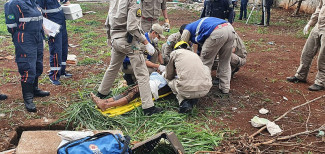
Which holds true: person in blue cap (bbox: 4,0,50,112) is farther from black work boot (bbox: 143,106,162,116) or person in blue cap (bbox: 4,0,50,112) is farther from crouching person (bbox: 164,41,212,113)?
crouching person (bbox: 164,41,212,113)

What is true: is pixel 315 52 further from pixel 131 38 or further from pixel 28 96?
pixel 28 96

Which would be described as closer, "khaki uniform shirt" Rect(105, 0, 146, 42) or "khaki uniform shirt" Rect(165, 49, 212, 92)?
"khaki uniform shirt" Rect(105, 0, 146, 42)

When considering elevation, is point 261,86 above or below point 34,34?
below

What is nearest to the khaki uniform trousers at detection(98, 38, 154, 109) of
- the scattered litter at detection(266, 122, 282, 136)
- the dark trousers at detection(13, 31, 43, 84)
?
the dark trousers at detection(13, 31, 43, 84)

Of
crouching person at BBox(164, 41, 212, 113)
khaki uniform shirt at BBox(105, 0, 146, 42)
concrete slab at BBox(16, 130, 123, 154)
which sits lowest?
concrete slab at BBox(16, 130, 123, 154)

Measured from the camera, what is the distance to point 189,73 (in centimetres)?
375

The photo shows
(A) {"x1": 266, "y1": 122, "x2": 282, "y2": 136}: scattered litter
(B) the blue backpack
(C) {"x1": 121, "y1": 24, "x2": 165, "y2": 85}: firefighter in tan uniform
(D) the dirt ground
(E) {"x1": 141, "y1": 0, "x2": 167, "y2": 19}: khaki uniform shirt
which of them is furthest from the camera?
(E) {"x1": 141, "y1": 0, "x2": 167, "y2": 19}: khaki uniform shirt

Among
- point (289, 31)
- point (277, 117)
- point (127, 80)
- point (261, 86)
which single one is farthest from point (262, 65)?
point (289, 31)

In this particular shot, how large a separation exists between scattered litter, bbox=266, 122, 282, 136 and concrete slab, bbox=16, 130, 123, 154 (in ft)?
8.18

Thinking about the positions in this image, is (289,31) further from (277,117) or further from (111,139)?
(111,139)

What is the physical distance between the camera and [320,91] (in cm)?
470

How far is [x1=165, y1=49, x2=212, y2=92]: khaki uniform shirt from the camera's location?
3746 mm

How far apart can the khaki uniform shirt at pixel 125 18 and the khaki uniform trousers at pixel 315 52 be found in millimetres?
3062

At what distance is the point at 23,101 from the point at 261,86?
398cm
